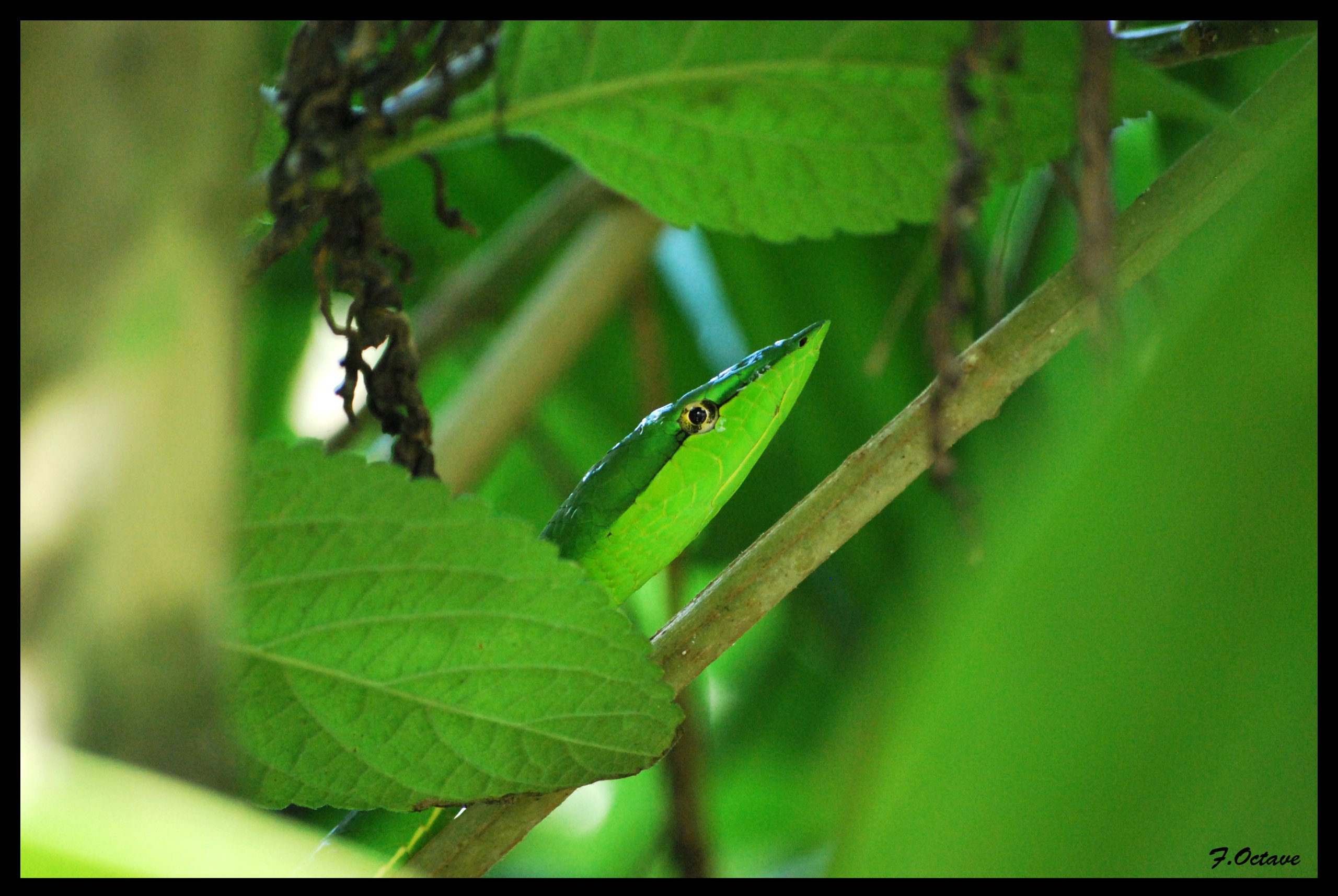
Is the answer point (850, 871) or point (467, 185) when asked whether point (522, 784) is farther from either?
point (467, 185)

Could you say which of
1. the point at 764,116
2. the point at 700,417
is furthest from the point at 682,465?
the point at 764,116

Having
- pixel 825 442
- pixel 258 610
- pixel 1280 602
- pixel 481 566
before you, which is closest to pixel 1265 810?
pixel 1280 602

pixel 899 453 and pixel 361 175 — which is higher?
pixel 361 175

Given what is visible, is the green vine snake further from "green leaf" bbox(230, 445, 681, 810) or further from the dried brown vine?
"green leaf" bbox(230, 445, 681, 810)

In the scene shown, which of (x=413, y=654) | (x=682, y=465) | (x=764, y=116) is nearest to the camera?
(x=413, y=654)

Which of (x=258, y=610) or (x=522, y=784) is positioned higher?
(x=258, y=610)

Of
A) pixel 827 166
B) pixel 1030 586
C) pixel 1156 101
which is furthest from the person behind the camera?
pixel 827 166

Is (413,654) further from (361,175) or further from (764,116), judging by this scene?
(764,116)
